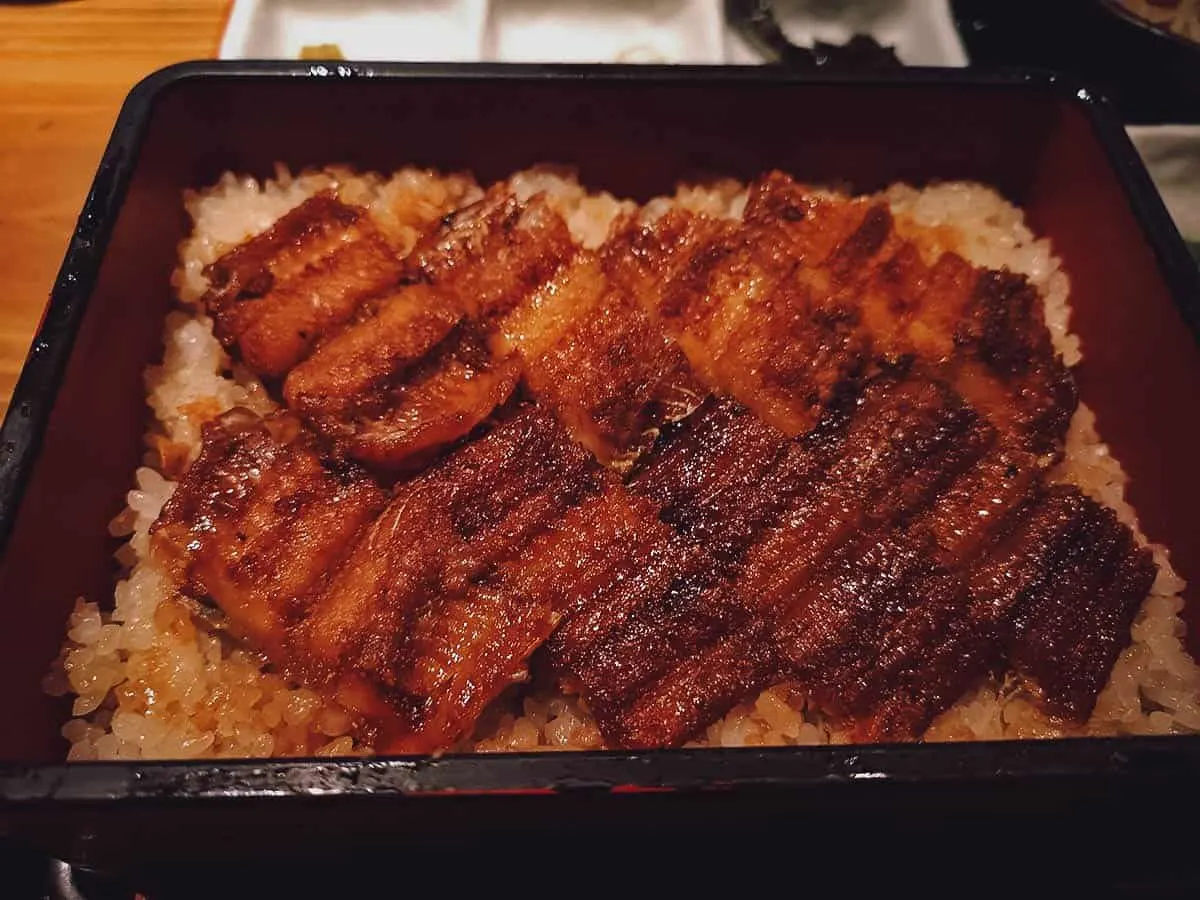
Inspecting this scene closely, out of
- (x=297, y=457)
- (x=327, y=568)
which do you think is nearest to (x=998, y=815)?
(x=327, y=568)

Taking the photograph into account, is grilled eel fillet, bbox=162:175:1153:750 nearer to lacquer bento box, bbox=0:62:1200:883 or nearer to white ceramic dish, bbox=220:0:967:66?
lacquer bento box, bbox=0:62:1200:883

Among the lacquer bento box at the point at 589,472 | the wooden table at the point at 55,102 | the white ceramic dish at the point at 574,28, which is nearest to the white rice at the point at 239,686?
the lacquer bento box at the point at 589,472

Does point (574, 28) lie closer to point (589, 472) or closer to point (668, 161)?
point (668, 161)

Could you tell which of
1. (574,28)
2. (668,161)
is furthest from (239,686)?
(574,28)

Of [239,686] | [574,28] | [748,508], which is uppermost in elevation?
[574,28]

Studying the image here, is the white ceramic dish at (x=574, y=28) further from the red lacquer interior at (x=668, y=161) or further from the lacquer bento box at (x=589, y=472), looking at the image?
the lacquer bento box at (x=589, y=472)
